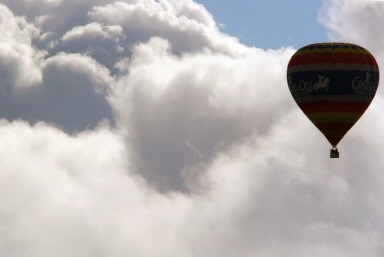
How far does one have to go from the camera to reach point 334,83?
13938cm

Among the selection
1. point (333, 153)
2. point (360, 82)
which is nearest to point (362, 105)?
point (360, 82)

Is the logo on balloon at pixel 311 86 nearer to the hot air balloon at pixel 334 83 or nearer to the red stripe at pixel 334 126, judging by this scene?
the hot air balloon at pixel 334 83

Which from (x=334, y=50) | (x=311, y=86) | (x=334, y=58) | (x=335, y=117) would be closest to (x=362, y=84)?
(x=334, y=58)

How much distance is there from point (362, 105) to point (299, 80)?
32.7ft

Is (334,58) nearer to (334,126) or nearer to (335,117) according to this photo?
(335,117)

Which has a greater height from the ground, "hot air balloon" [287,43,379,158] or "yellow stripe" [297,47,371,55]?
"yellow stripe" [297,47,371,55]

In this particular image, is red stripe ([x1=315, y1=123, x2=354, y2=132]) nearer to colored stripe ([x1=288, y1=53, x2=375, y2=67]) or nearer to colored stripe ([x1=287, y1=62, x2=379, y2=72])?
colored stripe ([x1=287, y1=62, x2=379, y2=72])

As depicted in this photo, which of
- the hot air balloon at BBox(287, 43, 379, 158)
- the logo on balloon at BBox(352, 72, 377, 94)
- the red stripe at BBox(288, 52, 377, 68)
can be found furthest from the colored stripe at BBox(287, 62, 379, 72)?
the logo on balloon at BBox(352, 72, 377, 94)

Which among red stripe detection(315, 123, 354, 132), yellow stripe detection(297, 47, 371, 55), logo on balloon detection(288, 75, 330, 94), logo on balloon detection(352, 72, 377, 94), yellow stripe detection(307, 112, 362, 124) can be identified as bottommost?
red stripe detection(315, 123, 354, 132)

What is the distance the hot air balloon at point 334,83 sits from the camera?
139 metres

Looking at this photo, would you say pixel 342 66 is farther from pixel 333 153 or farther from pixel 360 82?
pixel 333 153

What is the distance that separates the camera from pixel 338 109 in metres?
140

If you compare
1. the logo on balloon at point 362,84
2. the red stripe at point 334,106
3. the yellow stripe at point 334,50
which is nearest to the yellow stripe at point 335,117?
the red stripe at point 334,106

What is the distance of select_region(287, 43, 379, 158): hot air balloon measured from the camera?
139 meters
